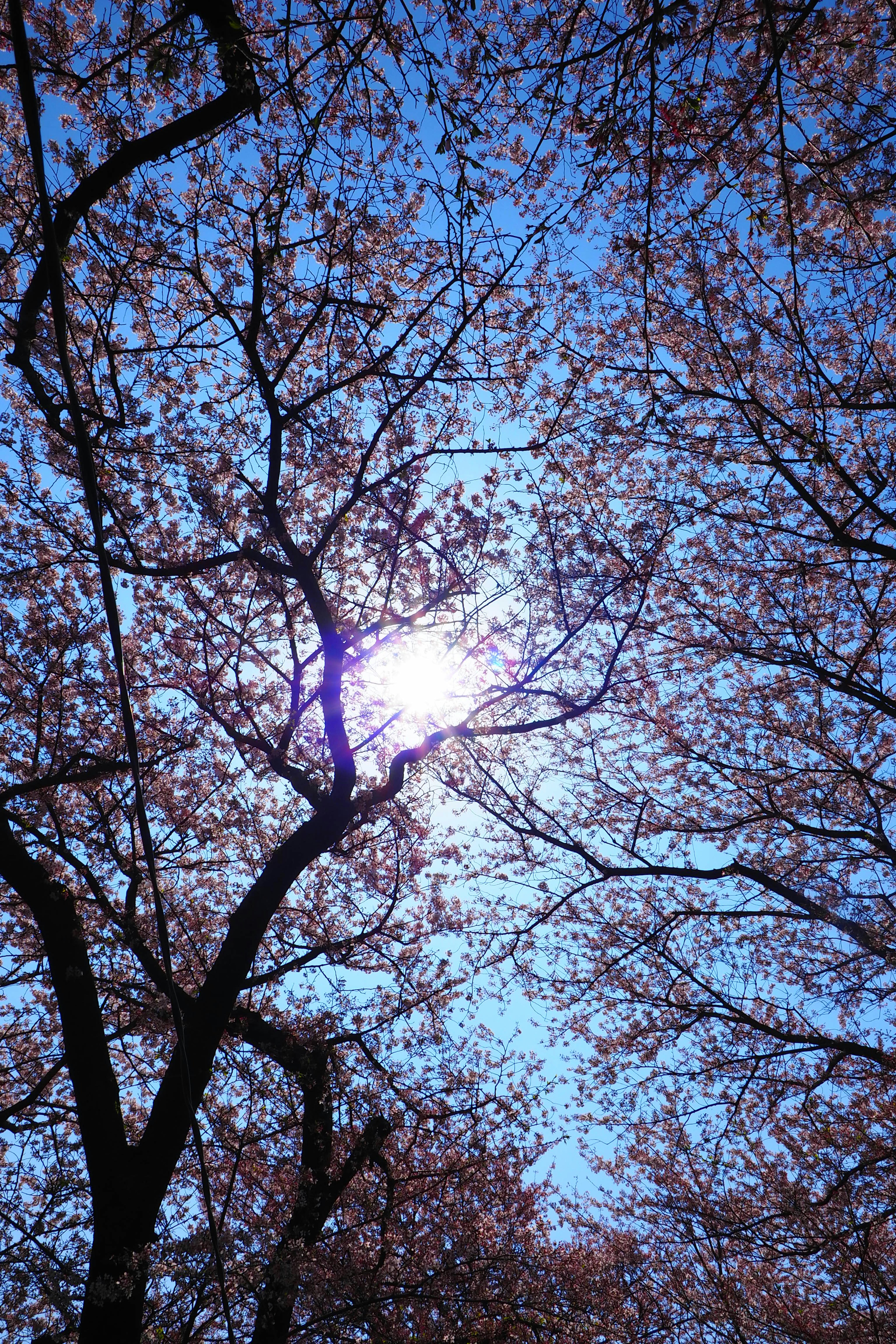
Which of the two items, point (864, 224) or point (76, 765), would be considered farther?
point (76, 765)

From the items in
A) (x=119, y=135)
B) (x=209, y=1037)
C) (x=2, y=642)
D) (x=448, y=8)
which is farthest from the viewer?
(x=2, y=642)

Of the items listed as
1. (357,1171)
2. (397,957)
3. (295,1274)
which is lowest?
(295,1274)

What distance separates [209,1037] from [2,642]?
657 centimetres

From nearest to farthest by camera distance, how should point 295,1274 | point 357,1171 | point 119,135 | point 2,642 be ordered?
point 119,135 → point 295,1274 → point 357,1171 → point 2,642

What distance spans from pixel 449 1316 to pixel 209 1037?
207 inches

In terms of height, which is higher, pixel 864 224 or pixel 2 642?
pixel 2 642

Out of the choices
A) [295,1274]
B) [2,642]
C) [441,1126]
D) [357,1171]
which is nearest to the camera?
[295,1274]

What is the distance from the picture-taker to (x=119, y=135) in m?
4.52

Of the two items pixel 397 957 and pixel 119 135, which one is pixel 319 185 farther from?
pixel 397 957

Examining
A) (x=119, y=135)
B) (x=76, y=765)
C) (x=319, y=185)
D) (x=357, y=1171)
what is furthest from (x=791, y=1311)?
(x=119, y=135)

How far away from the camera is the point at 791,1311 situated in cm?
1034

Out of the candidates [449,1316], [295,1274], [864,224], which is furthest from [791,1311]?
[864,224]

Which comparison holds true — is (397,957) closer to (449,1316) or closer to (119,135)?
(449,1316)

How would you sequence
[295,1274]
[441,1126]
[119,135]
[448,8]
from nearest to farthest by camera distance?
1. [448,8]
2. [119,135]
3. [295,1274]
4. [441,1126]
